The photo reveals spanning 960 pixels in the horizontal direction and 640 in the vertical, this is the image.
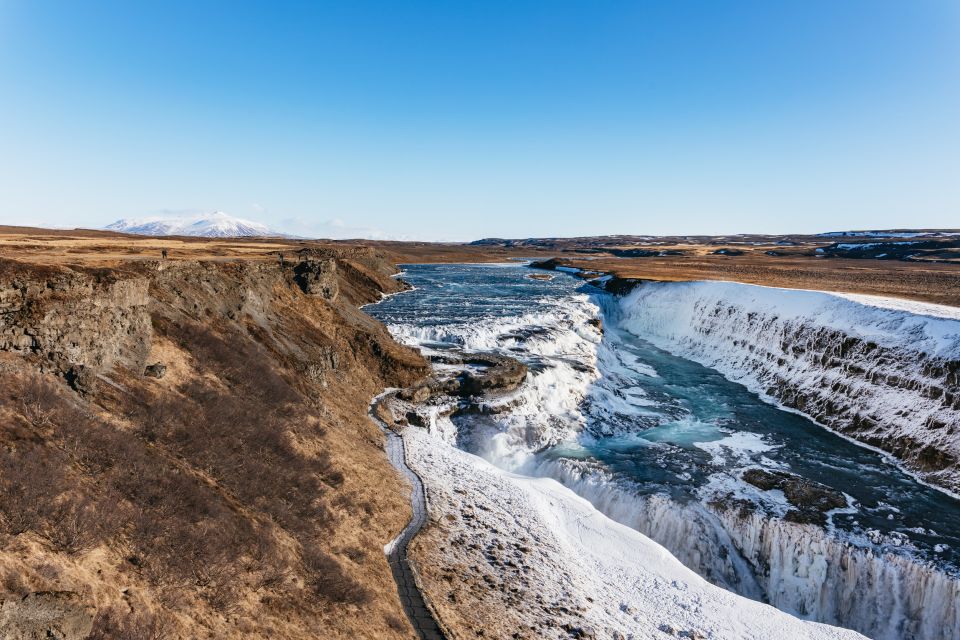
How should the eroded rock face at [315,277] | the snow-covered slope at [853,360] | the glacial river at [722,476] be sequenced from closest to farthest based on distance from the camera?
the glacial river at [722,476]
the snow-covered slope at [853,360]
the eroded rock face at [315,277]

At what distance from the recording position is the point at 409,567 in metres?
13.5

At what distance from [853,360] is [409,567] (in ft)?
103

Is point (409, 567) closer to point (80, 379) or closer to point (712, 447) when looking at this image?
point (80, 379)

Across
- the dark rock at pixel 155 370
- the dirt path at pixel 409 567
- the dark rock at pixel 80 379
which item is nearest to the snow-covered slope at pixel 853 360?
the dirt path at pixel 409 567

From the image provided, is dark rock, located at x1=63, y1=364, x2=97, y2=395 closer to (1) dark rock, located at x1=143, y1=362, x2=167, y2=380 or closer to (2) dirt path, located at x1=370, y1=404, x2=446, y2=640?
(1) dark rock, located at x1=143, y1=362, x2=167, y2=380

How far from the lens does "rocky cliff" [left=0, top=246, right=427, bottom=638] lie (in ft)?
26.2

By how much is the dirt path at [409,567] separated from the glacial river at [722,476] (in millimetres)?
7233

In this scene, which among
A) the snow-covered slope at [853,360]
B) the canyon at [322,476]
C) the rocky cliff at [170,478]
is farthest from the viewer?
the snow-covered slope at [853,360]

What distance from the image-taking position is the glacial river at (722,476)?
53.3 ft

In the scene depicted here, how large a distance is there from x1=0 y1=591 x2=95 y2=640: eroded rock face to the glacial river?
18.3 meters

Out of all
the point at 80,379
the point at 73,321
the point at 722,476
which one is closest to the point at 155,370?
the point at 73,321

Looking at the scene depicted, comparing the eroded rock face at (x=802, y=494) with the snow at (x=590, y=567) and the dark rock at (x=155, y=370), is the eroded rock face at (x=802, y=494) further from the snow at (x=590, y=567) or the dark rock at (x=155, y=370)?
the dark rock at (x=155, y=370)

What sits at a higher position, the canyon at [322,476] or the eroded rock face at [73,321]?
the eroded rock face at [73,321]

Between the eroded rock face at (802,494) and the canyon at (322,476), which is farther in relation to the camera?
the eroded rock face at (802,494)
